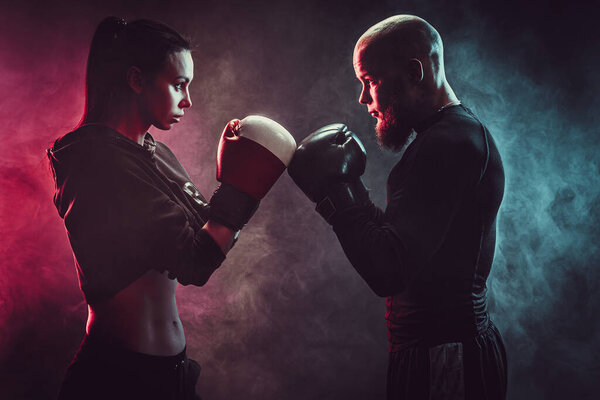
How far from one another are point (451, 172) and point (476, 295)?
0.47 m

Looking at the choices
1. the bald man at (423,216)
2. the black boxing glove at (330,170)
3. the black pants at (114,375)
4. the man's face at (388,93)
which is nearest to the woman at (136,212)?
the black pants at (114,375)

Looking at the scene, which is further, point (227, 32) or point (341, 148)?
point (227, 32)

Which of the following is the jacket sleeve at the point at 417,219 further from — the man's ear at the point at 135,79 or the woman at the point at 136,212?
the man's ear at the point at 135,79

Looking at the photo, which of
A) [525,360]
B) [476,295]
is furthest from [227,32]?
[525,360]

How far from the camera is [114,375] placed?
1342 millimetres

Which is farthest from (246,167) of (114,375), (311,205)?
Answer: (311,205)

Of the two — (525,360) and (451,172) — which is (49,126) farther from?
(525,360)

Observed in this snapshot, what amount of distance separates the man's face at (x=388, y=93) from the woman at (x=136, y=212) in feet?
1.43

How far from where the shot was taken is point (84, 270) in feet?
4.47

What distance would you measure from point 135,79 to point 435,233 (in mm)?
1193

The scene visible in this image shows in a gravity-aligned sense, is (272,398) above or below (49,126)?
below

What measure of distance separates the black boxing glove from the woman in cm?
11

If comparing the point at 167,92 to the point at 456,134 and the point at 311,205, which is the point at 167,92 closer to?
the point at 456,134

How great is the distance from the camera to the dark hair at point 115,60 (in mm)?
1471
